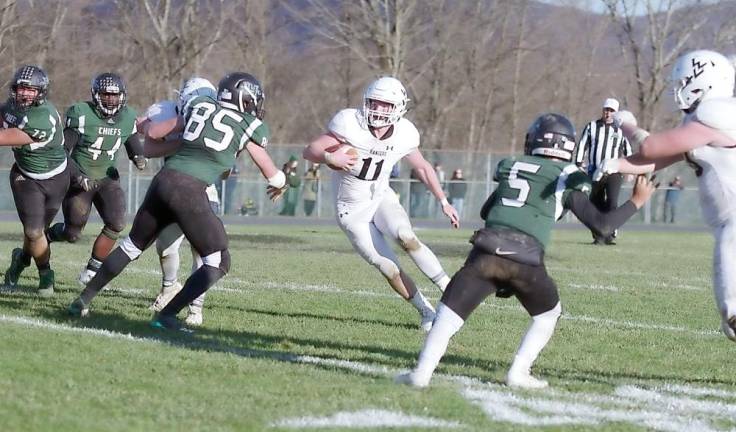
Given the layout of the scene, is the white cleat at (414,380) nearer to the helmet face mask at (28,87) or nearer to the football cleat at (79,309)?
the football cleat at (79,309)

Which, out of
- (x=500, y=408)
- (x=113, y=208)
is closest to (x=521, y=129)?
(x=113, y=208)

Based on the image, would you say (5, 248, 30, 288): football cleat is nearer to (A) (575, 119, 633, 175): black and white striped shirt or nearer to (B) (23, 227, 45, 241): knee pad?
(B) (23, 227, 45, 241): knee pad

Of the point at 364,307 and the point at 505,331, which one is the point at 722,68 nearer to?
the point at 505,331

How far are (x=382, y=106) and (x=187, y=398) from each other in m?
2.97

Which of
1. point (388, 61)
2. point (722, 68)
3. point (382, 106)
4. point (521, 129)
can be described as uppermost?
point (722, 68)

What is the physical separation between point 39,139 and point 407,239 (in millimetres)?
2752

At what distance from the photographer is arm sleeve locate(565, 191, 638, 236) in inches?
214

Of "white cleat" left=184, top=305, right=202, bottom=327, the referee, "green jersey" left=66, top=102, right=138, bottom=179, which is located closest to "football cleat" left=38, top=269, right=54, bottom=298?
"green jersey" left=66, top=102, right=138, bottom=179

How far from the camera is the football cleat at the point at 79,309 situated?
292 inches

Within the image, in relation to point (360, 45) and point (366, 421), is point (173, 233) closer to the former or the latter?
point (366, 421)

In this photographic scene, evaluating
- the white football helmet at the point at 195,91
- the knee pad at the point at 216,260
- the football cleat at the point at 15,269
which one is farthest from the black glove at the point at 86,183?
the knee pad at the point at 216,260

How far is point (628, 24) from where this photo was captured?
33625 mm

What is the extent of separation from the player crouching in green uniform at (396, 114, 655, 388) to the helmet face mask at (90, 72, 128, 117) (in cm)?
427

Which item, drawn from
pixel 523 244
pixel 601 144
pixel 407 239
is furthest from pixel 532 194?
pixel 601 144
